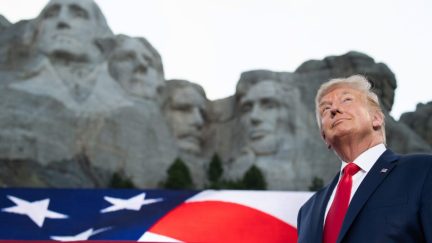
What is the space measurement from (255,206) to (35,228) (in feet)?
3.86

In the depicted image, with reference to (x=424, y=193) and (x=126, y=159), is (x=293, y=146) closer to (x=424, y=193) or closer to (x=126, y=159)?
(x=126, y=159)

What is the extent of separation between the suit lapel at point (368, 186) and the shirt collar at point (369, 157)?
25 mm

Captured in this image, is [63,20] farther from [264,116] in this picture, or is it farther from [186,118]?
[264,116]

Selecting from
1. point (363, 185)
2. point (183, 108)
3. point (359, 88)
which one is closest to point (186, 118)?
point (183, 108)

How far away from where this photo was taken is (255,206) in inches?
136

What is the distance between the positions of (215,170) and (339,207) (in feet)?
37.4

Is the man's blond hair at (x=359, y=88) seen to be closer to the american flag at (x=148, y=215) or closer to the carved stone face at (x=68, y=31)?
the american flag at (x=148, y=215)

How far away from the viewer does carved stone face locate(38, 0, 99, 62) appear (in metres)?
13.4

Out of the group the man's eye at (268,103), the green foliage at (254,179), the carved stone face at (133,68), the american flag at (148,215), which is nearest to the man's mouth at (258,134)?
the man's eye at (268,103)

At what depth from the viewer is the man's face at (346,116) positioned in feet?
6.49

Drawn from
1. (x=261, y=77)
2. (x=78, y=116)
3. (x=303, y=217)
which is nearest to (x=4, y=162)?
(x=78, y=116)

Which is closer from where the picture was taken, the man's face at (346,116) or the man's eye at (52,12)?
the man's face at (346,116)

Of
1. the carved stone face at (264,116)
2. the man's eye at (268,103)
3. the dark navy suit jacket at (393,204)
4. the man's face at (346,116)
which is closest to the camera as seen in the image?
the dark navy suit jacket at (393,204)

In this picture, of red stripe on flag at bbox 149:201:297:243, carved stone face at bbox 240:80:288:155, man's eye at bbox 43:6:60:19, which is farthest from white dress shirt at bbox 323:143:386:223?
man's eye at bbox 43:6:60:19
